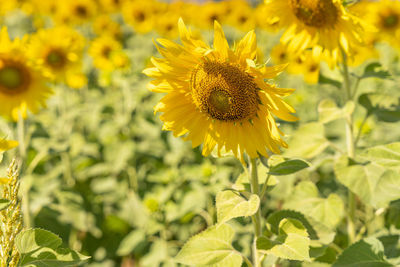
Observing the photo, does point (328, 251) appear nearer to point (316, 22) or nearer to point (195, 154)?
point (316, 22)

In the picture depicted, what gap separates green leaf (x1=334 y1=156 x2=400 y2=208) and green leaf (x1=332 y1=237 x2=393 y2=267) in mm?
160

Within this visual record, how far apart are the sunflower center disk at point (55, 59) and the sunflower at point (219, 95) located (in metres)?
2.40

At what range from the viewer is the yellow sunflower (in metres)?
2.57

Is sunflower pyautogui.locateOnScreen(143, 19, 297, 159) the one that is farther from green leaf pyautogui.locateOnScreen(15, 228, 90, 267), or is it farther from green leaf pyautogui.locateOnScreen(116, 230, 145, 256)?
green leaf pyautogui.locateOnScreen(116, 230, 145, 256)

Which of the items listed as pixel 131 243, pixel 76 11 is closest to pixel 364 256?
pixel 131 243

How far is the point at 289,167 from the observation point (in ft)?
4.12

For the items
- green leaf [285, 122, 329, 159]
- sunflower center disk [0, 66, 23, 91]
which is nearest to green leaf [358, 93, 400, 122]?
green leaf [285, 122, 329, 159]

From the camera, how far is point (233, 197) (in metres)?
1.24

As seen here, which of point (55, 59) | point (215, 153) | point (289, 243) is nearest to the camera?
point (289, 243)

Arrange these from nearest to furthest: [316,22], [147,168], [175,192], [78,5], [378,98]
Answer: [316,22]
[378,98]
[175,192]
[147,168]
[78,5]

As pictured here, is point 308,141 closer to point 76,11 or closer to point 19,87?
point 19,87

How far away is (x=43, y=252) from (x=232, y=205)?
575mm

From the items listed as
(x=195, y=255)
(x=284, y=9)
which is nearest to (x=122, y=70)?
(x=284, y=9)

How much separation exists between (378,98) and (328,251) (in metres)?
0.78
